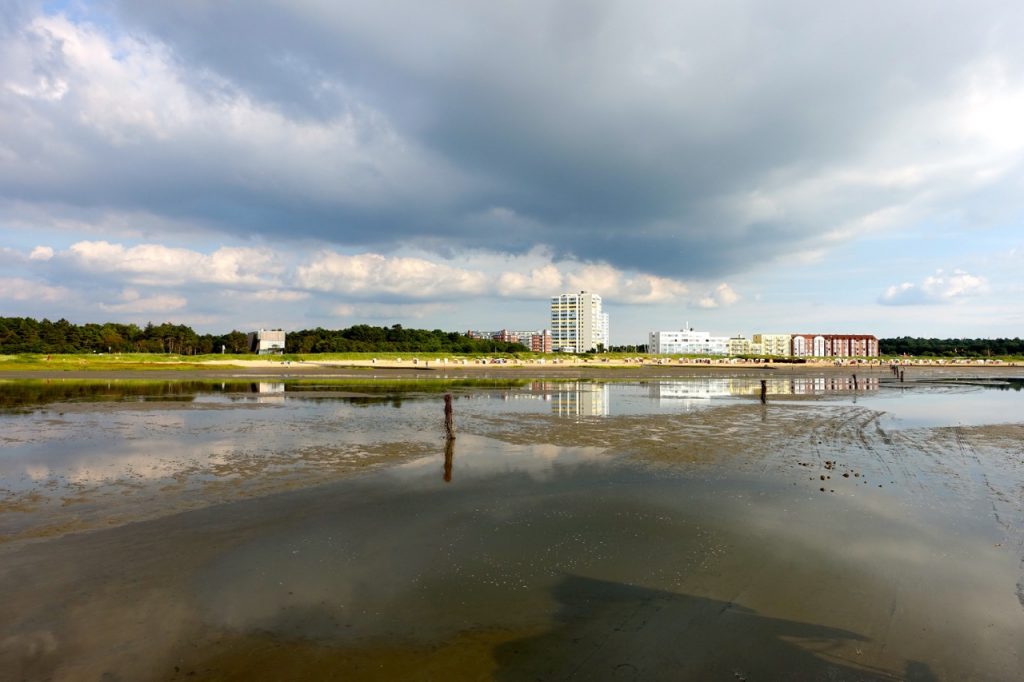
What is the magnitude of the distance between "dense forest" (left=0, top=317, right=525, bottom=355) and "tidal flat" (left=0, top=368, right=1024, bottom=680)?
385 feet

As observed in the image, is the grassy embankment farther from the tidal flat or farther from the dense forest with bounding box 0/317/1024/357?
the tidal flat

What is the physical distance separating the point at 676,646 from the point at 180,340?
170054mm

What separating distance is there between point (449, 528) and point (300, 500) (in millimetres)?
4939

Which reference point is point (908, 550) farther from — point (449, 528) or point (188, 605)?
point (188, 605)

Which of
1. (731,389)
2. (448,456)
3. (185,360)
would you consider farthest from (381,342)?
(448,456)

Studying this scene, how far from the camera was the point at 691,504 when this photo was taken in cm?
1284

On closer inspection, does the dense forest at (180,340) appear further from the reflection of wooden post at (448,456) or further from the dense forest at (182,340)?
the reflection of wooden post at (448,456)

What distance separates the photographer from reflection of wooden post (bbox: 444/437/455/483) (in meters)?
15.8

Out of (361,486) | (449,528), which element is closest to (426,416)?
(361,486)

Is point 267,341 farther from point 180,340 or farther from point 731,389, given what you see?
point 731,389

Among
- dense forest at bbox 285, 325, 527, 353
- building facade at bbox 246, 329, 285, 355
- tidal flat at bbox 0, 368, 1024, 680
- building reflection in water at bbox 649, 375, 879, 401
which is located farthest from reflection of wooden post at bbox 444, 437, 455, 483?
building facade at bbox 246, 329, 285, 355

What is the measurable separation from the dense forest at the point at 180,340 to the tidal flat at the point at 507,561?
385 ft

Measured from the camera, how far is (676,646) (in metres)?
6.55

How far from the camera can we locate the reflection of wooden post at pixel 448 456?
15791 mm
